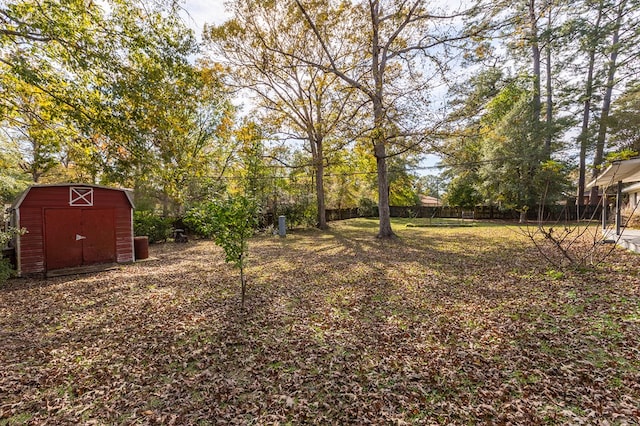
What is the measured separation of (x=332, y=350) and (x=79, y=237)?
9.21m

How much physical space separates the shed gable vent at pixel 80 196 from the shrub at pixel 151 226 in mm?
6154

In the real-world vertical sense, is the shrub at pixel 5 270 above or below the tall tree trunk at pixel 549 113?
below

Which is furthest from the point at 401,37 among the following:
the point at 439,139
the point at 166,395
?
the point at 166,395

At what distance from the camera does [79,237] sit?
860cm

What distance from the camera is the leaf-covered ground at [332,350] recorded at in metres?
Result: 2.61

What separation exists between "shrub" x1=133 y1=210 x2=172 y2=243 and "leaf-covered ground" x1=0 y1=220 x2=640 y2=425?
7.92m

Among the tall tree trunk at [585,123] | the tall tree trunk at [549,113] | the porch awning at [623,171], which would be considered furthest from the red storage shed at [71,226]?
the tall tree trunk at [585,123]

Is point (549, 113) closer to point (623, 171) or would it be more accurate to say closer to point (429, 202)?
point (623, 171)

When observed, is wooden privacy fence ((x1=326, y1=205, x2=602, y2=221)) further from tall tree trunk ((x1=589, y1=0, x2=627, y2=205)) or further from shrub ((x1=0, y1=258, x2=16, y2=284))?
shrub ((x1=0, y1=258, x2=16, y2=284))

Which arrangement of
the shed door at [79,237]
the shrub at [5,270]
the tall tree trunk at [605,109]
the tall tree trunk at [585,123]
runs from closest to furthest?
1. the shrub at [5,270]
2. the shed door at [79,237]
3. the tall tree trunk at [605,109]
4. the tall tree trunk at [585,123]

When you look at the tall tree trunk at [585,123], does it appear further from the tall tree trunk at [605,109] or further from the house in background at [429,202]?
the house in background at [429,202]

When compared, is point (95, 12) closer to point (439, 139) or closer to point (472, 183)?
point (439, 139)

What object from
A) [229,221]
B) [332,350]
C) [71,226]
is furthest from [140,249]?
[332,350]

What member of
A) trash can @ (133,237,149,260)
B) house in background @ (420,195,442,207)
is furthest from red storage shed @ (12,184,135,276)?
house in background @ (420,195,442,207)
